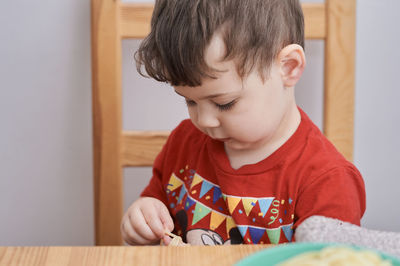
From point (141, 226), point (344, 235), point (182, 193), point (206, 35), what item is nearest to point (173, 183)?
point (182, 193)

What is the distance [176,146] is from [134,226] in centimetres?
20

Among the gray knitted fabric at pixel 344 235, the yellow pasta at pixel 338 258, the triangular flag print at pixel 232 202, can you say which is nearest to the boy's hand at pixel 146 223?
the triangular flag print at pixel 232 202

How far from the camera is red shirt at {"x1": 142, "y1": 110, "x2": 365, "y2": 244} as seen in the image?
76cm

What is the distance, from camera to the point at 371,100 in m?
1.24

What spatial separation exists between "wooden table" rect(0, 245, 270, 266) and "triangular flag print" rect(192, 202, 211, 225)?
0.30 m

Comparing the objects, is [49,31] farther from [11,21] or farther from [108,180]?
[108,180]

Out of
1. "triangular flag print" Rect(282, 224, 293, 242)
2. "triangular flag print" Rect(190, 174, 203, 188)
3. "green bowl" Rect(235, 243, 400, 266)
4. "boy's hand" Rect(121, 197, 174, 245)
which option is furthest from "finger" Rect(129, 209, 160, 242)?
"green bowl" Rect(235, 243, 400, 266)

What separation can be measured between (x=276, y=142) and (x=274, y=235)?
152 millimetres

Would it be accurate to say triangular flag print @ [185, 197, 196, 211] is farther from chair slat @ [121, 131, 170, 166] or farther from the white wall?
the white wall

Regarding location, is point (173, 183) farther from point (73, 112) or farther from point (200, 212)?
point (73, 112)

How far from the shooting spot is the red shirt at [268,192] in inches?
29.8

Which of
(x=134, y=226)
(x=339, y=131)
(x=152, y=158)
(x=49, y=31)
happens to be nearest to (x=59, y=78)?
(x=49, y=31)

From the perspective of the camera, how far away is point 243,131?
0.77m

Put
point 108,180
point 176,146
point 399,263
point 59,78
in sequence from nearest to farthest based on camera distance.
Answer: point 399,263 → point 176,146 → point 108,180 → point 59,78
